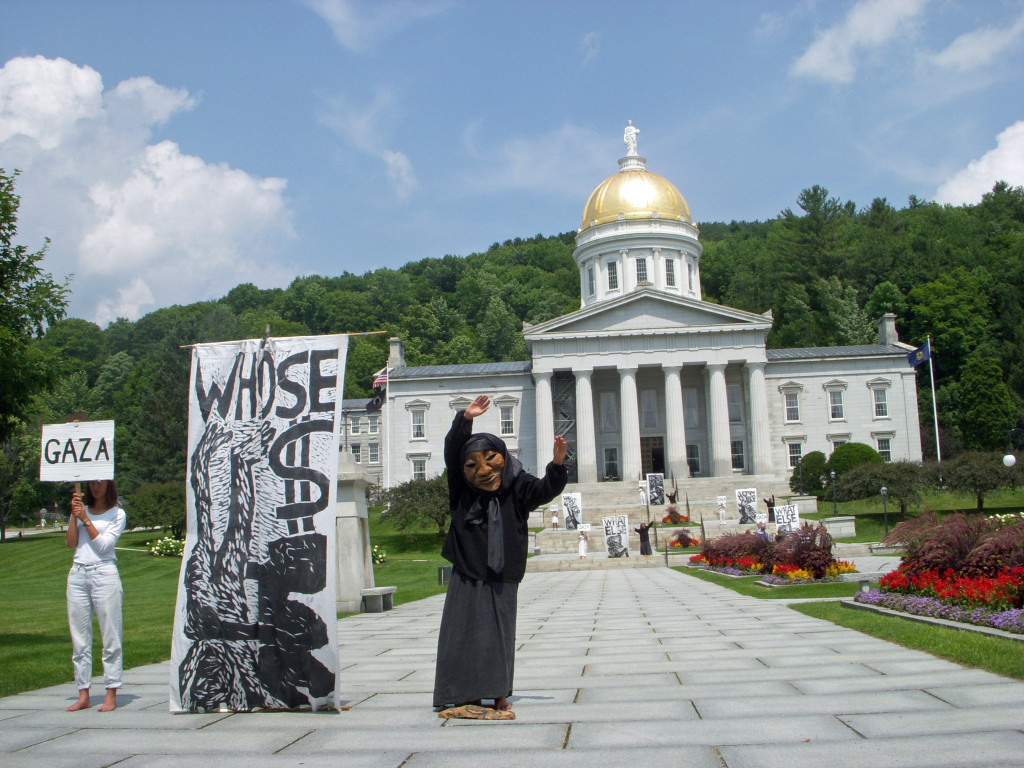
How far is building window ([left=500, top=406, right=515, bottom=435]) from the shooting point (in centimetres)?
6250

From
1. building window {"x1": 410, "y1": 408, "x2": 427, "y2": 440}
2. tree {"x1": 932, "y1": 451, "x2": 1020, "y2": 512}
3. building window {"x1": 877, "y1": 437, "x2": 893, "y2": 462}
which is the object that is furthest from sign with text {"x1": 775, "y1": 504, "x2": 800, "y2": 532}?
building window {"x1": 410, "y1": 408, "x2": 427, "y2": 440}

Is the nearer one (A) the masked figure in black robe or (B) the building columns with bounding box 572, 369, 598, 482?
(A) the masked figure in black robe

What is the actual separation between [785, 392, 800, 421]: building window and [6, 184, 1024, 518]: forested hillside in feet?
37.3

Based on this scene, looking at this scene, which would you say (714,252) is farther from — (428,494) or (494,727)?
(494,727)

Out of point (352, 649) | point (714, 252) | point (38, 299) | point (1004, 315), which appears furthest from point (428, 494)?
point (714, 252)

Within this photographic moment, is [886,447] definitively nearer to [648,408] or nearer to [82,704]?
[648,408]

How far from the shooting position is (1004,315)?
73.6m

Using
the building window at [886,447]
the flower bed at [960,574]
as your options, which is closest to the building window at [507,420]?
the building window at [886,447]

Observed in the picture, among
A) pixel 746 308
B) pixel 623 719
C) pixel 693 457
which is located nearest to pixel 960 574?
pixel 623 719

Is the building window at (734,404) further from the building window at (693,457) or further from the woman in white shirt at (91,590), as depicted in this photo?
the woman in white shirt at (91,590)

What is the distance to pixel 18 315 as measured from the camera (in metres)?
13.6

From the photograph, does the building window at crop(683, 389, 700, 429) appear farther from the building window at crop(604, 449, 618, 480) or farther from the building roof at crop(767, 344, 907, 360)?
the building roof at crop(767, 344, 907, 360)

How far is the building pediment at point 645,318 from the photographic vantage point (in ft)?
188

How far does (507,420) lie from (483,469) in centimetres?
5671
